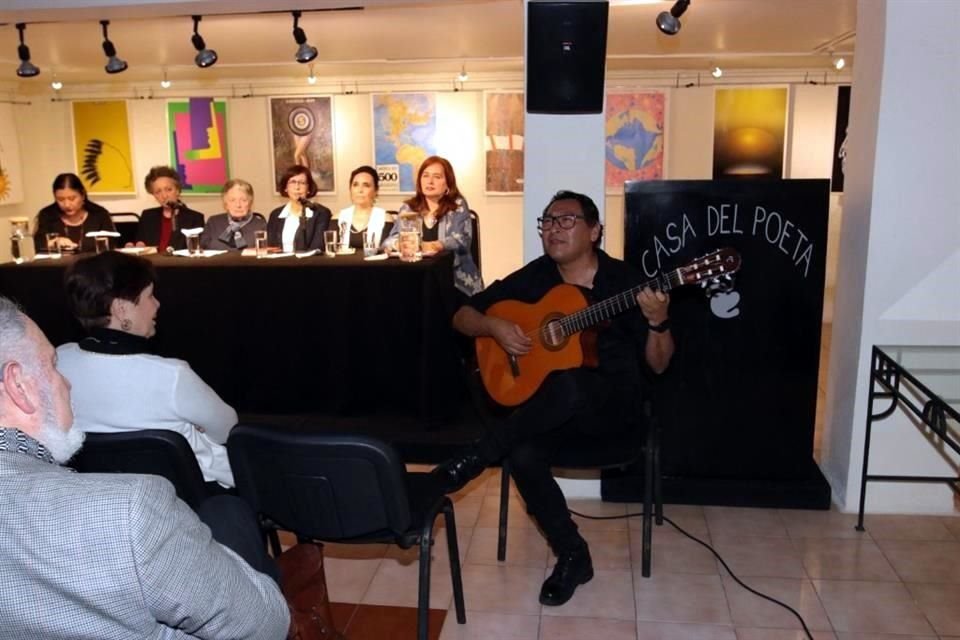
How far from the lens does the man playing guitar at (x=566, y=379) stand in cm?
284

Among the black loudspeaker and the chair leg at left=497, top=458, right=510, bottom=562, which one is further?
the black loudspeaker

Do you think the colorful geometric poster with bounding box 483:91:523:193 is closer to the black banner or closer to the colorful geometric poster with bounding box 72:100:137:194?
the colorful geometric poster with bounding box 72:100:137:194

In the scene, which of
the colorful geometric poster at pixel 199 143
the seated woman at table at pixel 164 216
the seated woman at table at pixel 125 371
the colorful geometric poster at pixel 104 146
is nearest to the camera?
the seated woman at table at pixel 125 371

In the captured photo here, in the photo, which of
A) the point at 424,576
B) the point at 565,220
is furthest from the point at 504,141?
the point at 424,576

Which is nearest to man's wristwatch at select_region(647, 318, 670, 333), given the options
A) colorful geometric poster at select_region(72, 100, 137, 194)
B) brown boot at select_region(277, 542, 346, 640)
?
brown boot at select_region(277, 542, 346, 640)

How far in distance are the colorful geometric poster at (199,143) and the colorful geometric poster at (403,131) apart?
161cm

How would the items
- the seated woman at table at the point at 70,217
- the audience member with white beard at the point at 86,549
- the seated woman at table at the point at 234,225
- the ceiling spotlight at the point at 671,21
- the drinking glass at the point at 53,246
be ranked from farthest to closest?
the seated woman at table at the point at 70,217 → the seated woman at table at the point at 234,225 → the drinking glass at the point at 53,246 → the ceiling spotlight at the point at 671,21 → the audience member with white beard at the point at 86,549

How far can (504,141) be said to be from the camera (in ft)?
25.8

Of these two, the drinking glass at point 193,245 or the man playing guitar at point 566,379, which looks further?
the drinking glass at point 193,245

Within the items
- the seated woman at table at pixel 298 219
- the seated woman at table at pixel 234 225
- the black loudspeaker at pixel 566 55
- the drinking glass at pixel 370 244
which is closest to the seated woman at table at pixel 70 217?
the seated woman at table at pixel 234 225

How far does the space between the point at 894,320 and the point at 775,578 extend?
1.17 meters

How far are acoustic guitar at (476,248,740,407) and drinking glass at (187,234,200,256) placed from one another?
2.23m

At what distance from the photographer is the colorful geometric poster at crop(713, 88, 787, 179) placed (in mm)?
7543

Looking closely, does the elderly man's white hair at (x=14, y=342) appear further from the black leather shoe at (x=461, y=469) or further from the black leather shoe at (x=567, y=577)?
the black leather shoe at (x=567, y=577)
